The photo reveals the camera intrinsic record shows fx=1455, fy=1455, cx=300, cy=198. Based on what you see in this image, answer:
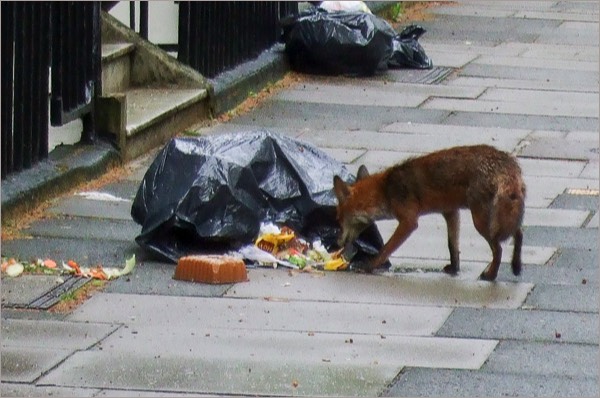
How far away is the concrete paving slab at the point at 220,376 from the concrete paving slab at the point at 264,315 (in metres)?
0.54

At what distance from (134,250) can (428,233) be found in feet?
6.55

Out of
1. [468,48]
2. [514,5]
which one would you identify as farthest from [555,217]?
[514,5]

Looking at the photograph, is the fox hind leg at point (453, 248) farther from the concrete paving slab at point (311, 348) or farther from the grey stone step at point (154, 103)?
the grey stone step at point (154, 103)

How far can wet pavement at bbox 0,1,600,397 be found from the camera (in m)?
6.49

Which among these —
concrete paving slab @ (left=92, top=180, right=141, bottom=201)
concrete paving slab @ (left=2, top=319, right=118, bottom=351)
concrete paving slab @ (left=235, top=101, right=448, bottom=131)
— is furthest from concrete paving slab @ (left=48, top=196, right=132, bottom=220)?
concrete paving slab @ (left=235, top=101, right=448, bottom=131)

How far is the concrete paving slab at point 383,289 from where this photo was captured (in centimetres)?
798

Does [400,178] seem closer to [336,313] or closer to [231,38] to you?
[336,313]

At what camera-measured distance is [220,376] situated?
6.52m

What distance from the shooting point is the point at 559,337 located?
23.9 feet

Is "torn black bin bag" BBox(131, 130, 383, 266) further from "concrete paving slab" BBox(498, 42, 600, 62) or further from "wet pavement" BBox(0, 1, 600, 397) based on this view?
"concrete paving slab" BBox(498, 42, 600, 62)

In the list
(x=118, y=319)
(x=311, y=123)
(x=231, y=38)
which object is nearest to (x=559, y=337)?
(x=118, y=319)

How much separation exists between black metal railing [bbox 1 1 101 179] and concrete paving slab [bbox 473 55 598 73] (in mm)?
6578

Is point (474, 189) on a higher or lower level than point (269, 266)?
higher

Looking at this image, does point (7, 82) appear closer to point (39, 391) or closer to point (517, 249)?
point (517, 249)
